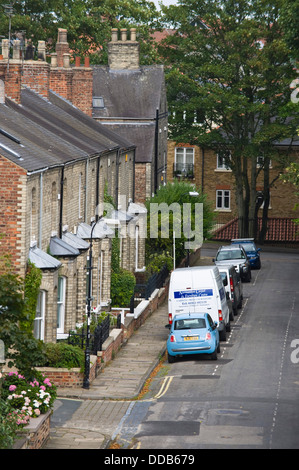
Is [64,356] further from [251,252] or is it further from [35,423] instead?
[251,252]

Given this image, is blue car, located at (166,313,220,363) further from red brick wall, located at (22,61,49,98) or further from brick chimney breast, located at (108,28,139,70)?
brick chimney breast, located at (108,28,139,70)

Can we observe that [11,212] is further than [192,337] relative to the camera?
No

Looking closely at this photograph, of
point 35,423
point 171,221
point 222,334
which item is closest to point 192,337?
point 222,334

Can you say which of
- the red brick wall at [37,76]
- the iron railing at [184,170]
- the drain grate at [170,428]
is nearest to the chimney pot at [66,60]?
the red brick wall at [37,76]

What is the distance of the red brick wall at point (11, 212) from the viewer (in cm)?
2473

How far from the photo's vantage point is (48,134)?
32438mm

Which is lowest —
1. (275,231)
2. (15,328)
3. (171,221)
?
(15,328)

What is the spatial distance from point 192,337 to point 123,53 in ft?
105

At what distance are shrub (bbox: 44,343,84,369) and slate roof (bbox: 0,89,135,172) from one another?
17.5 feet

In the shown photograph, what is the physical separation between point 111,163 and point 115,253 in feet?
15.7

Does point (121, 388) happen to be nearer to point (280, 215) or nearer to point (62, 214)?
point (62, 214)

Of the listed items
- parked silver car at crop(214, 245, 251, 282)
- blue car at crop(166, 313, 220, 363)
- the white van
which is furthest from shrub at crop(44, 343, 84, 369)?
parked silver car at crop(214, 245, 251, 282)

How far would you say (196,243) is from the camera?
154 ft

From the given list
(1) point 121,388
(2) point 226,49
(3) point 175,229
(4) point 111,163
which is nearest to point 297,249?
(2) point 226,49
